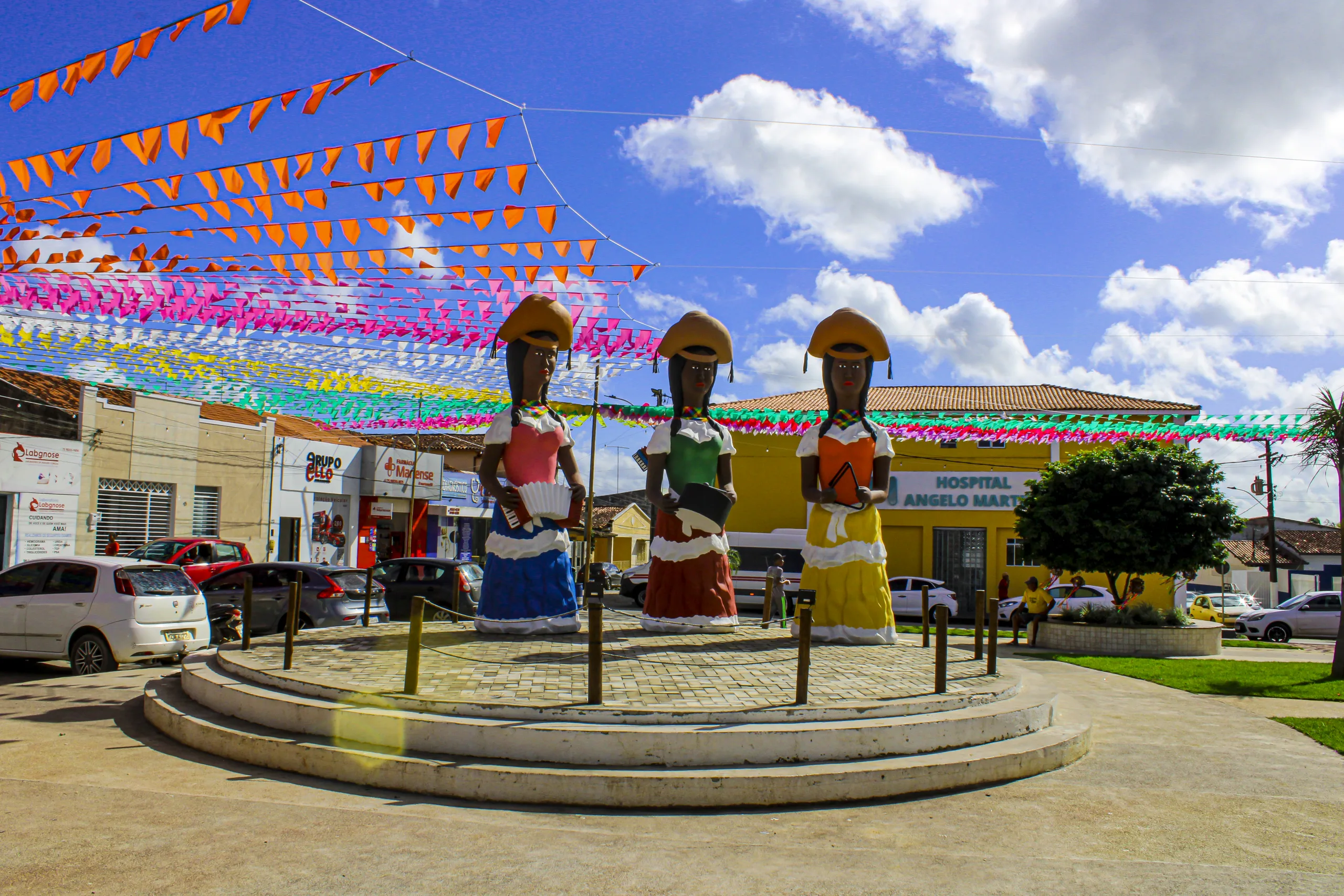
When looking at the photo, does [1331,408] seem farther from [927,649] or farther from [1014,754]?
[1014,754]

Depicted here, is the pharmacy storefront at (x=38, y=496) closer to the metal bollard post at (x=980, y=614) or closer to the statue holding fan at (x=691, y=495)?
the statue holding fan at (x=691, y=495)

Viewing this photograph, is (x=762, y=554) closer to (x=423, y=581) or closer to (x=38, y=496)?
(x=423, y=581)

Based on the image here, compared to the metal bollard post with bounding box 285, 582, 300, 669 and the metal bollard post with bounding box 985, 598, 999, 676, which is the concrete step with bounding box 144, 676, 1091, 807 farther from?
the metal bollard post with bounding box 985, 598, 999, 676

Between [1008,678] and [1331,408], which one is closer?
[1008,678]

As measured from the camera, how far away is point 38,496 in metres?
21.6

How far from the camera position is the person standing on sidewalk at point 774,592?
1292 centimetres

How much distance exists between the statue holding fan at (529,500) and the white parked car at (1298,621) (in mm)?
20985

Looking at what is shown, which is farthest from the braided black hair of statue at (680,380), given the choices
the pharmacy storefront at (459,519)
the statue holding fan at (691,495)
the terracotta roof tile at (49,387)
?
the pharmacy storefront at (459,519)

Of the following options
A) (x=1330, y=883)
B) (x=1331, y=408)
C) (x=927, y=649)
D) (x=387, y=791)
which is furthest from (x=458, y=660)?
(x=1331, y=408)

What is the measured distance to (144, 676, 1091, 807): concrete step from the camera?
5723 millimetres

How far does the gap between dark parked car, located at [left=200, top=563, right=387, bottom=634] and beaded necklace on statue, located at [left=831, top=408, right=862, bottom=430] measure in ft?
23.8

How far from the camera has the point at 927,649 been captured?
10.5m

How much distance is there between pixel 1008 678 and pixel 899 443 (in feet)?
83.1

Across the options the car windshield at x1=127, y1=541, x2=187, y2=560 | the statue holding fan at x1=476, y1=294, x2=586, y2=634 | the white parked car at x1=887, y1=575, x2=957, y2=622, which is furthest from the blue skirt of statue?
the white parked car at x1=887, y1=575, x2=957, y2=622
